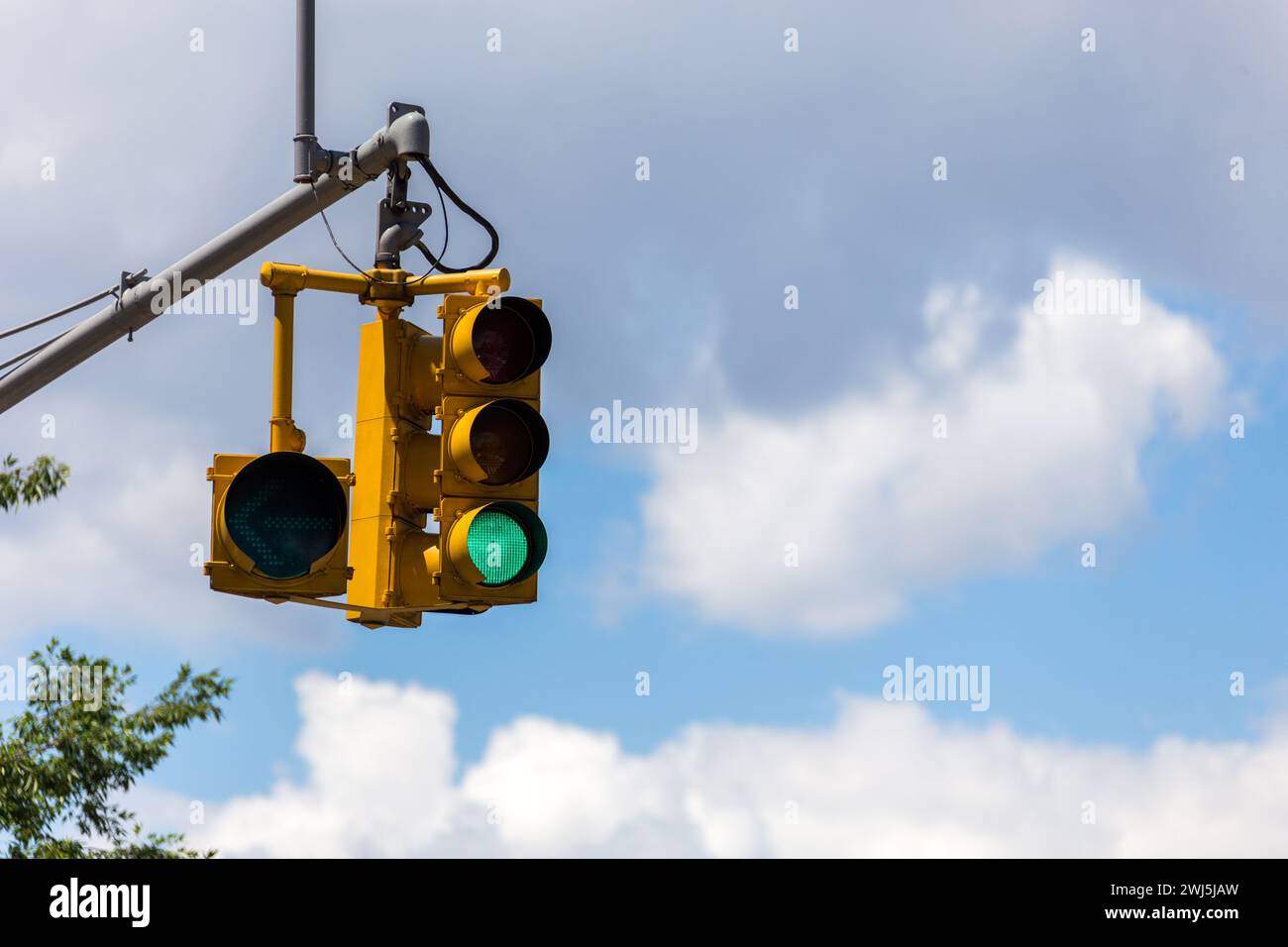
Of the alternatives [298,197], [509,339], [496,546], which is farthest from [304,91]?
[496,546]

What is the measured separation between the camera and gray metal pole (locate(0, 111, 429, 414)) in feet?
25.9

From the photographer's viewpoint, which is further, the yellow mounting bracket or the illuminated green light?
the yellow mounting bracket

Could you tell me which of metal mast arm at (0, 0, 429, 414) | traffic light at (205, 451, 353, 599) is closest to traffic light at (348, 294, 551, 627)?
traffic light at (205, 451, 353, 599)

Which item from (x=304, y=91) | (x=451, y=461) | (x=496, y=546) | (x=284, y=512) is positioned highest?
(x=304, y=91)

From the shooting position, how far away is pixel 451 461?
Answer: 295 inches

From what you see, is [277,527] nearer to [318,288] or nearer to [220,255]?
[318,288]

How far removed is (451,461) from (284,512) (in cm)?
69

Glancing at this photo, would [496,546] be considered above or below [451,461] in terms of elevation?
below

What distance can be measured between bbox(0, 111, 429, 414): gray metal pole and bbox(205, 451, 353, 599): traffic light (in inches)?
41.7

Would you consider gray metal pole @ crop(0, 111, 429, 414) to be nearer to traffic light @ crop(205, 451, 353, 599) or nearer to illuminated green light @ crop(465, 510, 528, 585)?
traffic light @ crop(205, 451, 353, 599)
